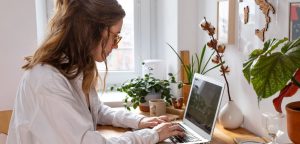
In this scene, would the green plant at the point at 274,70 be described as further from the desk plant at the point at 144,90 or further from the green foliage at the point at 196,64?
the desk plant at the point at 144,90

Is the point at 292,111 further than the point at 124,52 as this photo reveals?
No

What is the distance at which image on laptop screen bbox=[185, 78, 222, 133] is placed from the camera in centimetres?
152

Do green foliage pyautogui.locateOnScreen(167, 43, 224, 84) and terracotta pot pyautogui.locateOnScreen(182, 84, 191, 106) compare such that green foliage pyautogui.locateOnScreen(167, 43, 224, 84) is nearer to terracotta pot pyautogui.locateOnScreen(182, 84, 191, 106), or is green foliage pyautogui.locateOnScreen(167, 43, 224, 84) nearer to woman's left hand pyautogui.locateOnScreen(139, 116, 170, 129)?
Answer: terracotta pot pyautogui.locateOnScreen(182, 84, 191, 106)

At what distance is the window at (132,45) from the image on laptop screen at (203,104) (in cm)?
107

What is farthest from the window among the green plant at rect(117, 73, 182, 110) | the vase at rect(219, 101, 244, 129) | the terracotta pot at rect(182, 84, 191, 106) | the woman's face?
the woman's face

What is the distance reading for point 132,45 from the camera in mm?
2770

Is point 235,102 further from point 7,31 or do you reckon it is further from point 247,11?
point 7,31

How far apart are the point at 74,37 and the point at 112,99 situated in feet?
4.20

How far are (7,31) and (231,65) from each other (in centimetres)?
141

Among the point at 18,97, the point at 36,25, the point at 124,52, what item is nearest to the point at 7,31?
the point at 36,25

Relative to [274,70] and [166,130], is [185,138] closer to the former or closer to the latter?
[166,130]

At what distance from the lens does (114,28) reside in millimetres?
1282

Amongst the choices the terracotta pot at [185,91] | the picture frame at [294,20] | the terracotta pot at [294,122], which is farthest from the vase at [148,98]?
the terracotta pot at [294,122]

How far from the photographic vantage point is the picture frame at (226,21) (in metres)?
1.79
